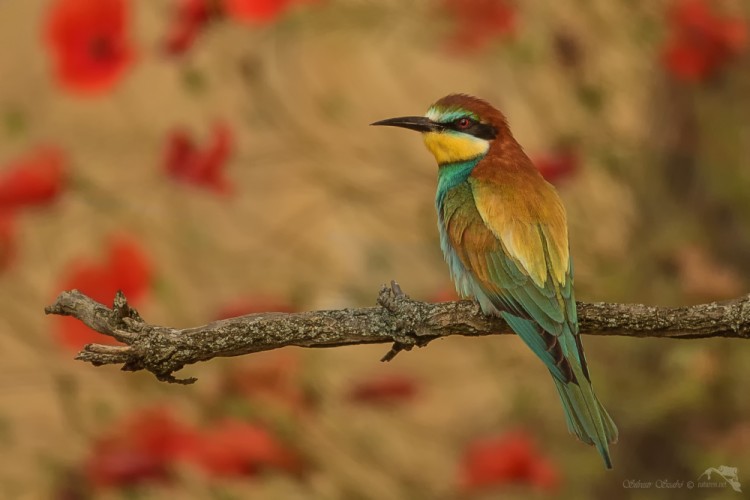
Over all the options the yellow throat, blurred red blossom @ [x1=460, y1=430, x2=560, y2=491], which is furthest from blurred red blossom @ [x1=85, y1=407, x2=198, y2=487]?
the yellow throat

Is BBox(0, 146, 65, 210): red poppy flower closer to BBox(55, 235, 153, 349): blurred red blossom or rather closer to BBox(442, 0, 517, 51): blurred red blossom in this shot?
BBox(55, 235, 153, 349): blurred red blossom

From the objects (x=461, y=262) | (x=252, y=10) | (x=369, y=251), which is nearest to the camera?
(x=461, y=262)

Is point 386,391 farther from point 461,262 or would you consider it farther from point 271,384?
point 461,262

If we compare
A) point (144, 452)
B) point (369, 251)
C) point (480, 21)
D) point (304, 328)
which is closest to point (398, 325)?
point (304, 328)

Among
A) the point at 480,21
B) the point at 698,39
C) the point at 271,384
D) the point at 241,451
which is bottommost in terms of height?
the point at 241,451

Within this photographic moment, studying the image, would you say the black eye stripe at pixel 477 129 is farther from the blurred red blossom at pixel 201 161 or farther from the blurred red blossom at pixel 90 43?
the blurred red blossom at pixel 90 43

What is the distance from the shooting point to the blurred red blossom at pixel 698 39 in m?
2.01

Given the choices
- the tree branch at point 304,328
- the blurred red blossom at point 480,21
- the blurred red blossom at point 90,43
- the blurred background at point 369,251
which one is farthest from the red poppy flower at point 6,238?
the tree branch at point 304,328

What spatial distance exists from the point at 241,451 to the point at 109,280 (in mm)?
365

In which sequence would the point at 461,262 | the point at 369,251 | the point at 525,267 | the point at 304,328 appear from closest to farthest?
the point at 304,328 → the point at 525,267 → the point at 461,262 → the point at 369,251

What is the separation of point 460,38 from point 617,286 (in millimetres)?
530

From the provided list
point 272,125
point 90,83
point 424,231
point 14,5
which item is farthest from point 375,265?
point 14,5

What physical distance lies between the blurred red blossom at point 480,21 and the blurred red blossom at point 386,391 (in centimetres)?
62

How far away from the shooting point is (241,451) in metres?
1.95
